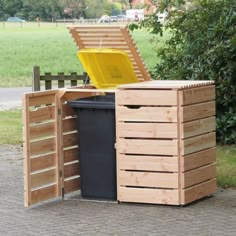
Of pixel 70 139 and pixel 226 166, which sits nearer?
pixel 70 139

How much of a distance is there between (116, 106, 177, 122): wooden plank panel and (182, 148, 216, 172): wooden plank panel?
0.46 meters

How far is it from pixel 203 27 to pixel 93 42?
11.8 ft

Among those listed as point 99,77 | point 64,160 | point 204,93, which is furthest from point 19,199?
point 204,93

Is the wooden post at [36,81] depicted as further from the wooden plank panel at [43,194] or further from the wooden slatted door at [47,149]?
the wooden plank panel at [43,194]

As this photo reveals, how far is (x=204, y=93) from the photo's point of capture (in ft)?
29.4

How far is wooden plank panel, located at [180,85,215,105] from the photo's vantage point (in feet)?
27.8

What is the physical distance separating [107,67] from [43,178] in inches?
57.8

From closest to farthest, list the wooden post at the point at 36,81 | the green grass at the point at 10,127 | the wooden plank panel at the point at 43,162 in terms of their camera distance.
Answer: the wooden plank panel at the point at 43,162
the green grass at the point at 10,127
the wooden post at the point at 36,81

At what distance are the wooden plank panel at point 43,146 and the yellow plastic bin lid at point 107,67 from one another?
33.1 inches

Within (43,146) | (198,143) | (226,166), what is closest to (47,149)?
(43,146)

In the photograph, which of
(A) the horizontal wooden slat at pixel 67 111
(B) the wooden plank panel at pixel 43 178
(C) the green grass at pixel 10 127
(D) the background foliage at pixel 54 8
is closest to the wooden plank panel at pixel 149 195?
(B) the wooden plank panel at pixel 43 178

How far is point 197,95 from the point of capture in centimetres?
877

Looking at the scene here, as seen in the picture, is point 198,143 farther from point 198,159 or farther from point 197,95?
point 197,95

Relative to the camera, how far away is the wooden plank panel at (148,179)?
8.53 metres
